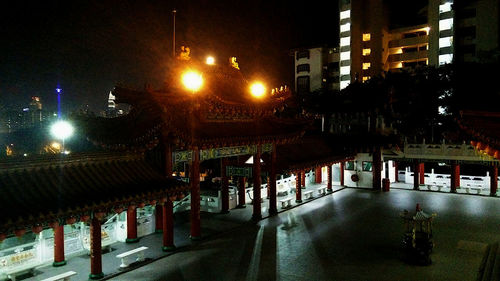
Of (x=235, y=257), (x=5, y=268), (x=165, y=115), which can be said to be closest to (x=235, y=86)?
(x=165, y=115)

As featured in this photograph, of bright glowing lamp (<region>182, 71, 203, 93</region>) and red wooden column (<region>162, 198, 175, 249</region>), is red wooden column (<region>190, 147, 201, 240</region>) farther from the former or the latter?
bright glowing lamp (<region>182, 71, 203, 93</region>)

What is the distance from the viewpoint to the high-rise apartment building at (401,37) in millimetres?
56250

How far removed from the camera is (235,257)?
47.8 ft

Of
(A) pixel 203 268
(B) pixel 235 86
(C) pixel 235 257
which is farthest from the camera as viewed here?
(B) pixel 235 86

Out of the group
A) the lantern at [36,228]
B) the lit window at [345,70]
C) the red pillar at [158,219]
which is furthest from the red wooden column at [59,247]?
the lit window at [345,70]

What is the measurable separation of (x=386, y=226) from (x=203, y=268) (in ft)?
32.7

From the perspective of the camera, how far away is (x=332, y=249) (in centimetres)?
A: 1549

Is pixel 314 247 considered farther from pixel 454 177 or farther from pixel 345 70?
pixel 345 70

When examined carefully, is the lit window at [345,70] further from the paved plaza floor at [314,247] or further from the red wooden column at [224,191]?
the red wooden column at [224,191]

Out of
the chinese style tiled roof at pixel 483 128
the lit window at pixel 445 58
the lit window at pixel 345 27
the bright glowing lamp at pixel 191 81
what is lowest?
the chinese style tiled roof at pixel 483 128

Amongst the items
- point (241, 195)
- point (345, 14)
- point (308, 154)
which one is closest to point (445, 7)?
point (345, 14)

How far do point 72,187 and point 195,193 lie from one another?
5.74m

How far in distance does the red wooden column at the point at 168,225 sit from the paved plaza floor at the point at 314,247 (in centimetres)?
38

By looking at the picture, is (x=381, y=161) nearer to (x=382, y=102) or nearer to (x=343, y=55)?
(x=382, y=102)
